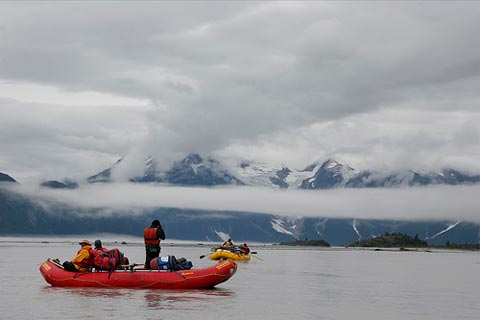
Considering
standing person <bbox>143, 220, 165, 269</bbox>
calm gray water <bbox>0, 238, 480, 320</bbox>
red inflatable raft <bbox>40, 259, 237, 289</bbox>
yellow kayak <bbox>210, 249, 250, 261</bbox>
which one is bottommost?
calm gray water <bbox>0, 238, 480, 320</bbox>

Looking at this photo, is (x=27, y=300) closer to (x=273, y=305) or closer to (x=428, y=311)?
(x=273, y=305)

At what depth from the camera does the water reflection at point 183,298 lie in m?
44.5

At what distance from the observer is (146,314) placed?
135 feet

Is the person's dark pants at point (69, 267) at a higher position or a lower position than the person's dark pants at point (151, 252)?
lower

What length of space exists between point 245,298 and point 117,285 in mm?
8873

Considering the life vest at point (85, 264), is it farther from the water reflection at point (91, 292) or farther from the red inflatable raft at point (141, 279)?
the water reflection at point (91, 292)

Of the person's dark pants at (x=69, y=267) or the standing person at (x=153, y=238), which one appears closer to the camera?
the standing person at (x=153, y=238)

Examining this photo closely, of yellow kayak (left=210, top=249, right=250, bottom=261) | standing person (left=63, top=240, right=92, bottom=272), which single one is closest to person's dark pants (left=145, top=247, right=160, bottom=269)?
standing person (left=63, top=240, right=92, bottom=272)

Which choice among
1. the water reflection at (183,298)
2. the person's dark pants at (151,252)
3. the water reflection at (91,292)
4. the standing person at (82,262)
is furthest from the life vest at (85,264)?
the water reflection at (183,298)

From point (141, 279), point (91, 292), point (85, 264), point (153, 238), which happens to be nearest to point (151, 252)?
point (153, 238)

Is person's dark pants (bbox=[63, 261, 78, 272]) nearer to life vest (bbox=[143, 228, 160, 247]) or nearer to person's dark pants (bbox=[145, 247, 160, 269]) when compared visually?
person's dark pants (bbox=[145, 247, 160, 269])

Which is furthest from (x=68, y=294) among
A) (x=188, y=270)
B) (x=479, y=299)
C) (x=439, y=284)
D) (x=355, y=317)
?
(x=439, y=284)

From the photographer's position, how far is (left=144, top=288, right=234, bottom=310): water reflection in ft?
146

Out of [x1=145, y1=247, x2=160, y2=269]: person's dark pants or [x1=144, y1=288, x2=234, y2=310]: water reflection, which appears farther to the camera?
[x1=145, y1=247, x2=160, y2=269]: person's dark pants
